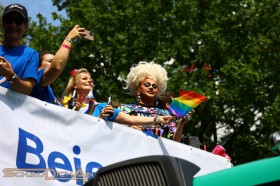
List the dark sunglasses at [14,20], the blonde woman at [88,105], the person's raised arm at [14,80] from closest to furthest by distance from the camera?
the person's raised arm at [14,80] < the dark sunglasses at [14,20] < the blonde woman at [88,105]

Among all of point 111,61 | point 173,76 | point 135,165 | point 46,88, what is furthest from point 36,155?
point 111,61

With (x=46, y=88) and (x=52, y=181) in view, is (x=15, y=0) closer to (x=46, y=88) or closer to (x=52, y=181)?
(x=46, y=88)

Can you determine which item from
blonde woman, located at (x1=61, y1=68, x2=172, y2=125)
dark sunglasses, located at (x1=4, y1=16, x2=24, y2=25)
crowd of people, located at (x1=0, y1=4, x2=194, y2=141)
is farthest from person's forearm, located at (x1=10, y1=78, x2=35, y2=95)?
blonde woman, located at (x1=61, y1=68, x2=172, y2=125)

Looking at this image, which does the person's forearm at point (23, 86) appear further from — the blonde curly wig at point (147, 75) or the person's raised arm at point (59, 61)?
the blonde curly wig at point (147, 75)

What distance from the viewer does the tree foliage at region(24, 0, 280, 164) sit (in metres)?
21.3

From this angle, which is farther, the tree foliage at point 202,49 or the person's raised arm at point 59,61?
the tree foliage at point 202,49

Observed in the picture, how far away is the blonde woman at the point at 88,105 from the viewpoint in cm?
534

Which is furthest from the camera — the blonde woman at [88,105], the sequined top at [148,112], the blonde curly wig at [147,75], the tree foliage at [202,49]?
the tree foliage at [202,49]

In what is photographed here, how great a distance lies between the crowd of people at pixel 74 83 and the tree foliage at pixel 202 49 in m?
14.6

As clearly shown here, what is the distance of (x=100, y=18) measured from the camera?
71.9 ft

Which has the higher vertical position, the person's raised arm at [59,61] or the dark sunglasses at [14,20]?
the dark sunglasses at [14,20]

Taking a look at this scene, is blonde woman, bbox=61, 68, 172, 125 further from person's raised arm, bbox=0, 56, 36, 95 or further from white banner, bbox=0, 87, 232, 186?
person's raised arm, bbox=0, 56, 36, 95

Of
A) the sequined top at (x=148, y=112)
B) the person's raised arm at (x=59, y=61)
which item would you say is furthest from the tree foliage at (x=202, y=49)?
the person's raised arm at (x=59, y=61)

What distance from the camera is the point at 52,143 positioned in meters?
4.68
